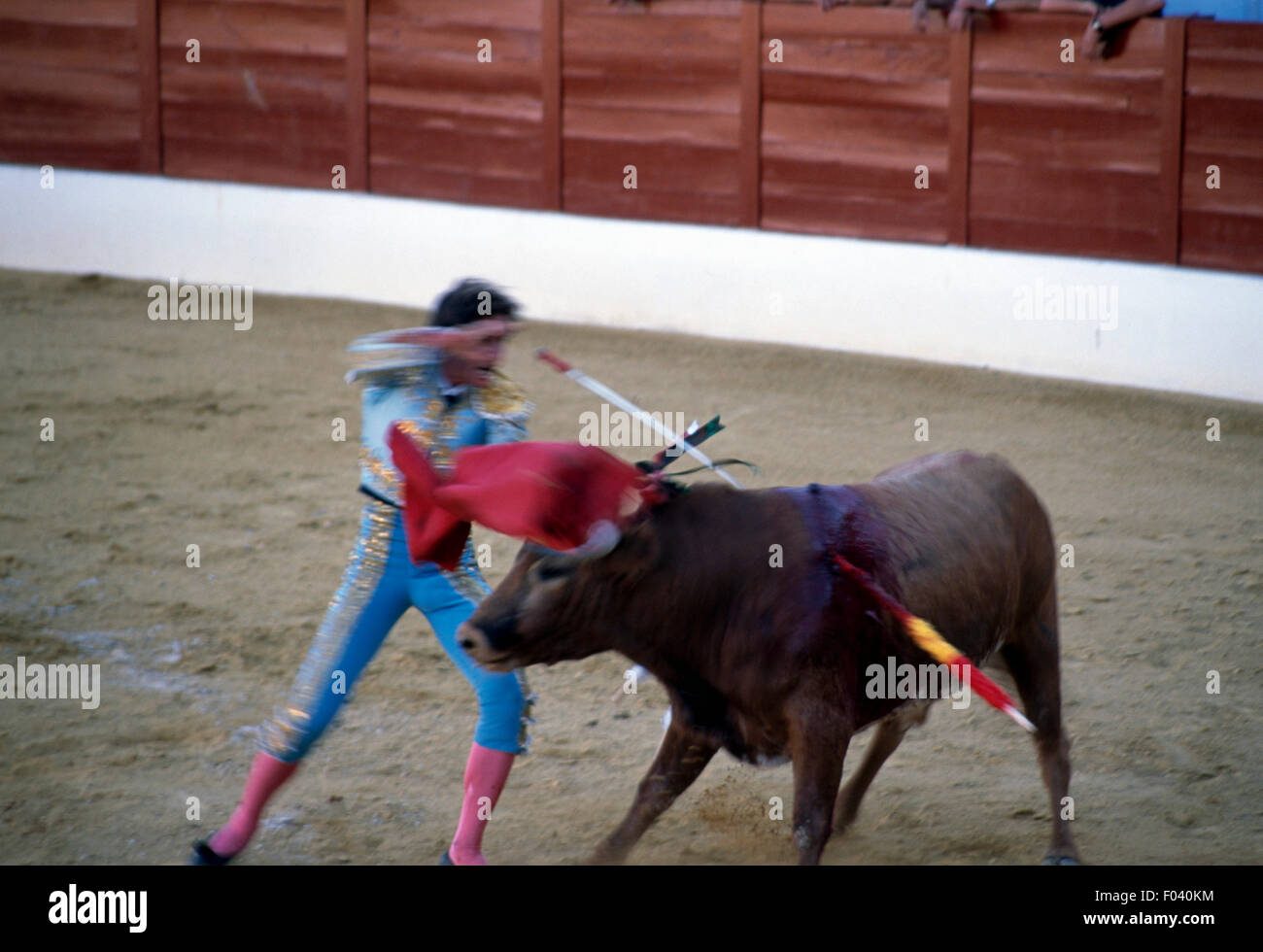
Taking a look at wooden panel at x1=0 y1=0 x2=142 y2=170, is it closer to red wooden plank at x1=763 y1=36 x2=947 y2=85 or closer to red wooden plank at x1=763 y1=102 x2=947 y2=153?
red wooden plank at x1=763 y1=102 x2=947 y2=153

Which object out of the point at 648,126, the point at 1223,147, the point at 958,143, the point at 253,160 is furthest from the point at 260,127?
the point at 1223,147

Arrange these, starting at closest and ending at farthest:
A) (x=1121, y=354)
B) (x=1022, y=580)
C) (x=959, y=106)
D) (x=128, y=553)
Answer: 1. (x=1022, y=580)
2. (x=128, y=553)
3. (x=1121, y=354)
4. (x=959, y=106)

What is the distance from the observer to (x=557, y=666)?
4.68m

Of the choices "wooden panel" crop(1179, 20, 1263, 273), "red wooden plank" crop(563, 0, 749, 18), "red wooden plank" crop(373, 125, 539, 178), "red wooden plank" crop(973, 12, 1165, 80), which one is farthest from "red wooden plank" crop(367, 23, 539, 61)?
"wooden panel" crop(1179, 20, 1263, 273)

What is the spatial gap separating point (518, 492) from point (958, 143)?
6.06 m

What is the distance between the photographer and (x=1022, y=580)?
139 inches

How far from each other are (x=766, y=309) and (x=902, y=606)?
5.80 m

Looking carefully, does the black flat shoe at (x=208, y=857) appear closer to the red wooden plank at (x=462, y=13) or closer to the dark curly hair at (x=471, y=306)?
the dark curly hair at (x=471, y=306)

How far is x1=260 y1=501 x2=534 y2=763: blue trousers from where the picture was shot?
324cm

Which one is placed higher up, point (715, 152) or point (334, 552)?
point (715, 152)

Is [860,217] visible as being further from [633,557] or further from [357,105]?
[633,557]
